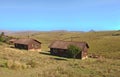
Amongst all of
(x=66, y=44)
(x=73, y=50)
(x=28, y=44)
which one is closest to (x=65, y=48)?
(x=66, y=44)

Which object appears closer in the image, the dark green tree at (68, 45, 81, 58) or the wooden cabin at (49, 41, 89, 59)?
the dark green tree at (68, 45, 81, 58)

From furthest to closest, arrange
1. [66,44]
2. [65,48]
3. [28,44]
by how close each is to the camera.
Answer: [28,44] < [66,44] < [65,48]

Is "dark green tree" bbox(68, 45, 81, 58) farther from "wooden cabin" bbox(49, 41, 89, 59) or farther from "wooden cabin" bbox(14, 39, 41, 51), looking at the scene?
"wooden cabin" bbox(14, 39, 41, 51)

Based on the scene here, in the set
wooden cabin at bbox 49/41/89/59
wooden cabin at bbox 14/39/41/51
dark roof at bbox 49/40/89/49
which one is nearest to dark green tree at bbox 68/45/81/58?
wooden cabin at bbox 49/41/89/59

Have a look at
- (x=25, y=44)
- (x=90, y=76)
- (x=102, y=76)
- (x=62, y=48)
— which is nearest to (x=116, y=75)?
(x=102, y=76)

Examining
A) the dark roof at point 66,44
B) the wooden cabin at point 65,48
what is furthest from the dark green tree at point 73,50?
the dark roof at point 66,44

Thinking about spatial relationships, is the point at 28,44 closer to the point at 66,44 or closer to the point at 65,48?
the point at 66,44

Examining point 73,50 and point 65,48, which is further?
point 65,48

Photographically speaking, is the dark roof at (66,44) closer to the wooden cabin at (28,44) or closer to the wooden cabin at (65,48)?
the wooden cabin at (65,48)

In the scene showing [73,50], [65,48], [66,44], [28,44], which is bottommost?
[73,50]

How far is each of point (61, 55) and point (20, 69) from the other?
4068cm

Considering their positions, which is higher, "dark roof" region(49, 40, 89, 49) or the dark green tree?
"dark roof" region(49, 40, 89, 49)

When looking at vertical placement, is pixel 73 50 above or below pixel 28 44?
below

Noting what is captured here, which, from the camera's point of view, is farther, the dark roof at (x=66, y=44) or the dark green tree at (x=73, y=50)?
the dark roof at (x=66, y=44)
